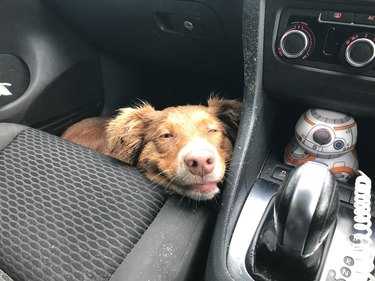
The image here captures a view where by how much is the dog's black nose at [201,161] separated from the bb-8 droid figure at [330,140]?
26 centimetres

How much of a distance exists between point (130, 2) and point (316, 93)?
936 mm

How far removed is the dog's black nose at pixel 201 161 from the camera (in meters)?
1.14

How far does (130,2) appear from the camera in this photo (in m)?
1.56

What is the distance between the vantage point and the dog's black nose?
3.74 feet

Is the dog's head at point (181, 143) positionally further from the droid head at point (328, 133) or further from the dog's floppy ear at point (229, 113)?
the droid head at point (328, 133)

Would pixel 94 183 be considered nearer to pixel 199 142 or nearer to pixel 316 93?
pixel 199 142

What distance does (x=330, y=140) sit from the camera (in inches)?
37.1

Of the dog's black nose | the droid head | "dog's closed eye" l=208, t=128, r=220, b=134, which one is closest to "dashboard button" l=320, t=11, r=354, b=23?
the droid head

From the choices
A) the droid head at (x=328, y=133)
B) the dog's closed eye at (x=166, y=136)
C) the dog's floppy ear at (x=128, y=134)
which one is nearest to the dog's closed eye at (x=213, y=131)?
the dog's closed eye at (x=166, y=136)

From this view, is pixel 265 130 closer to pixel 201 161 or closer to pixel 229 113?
pixel 201 161

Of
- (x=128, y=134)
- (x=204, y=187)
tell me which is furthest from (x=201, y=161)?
(x=128, y=134)

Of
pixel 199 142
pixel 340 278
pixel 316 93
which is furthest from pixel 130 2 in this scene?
pixel 340 278

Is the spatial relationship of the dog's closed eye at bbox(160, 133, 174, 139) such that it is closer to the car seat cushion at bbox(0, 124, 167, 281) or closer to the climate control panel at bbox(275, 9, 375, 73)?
the car seat cushion at bbox(0, 124, 167, 281)

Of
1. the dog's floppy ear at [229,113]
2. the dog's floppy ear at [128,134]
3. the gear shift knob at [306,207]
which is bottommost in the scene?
the dog's floppy ear at [128,134]
